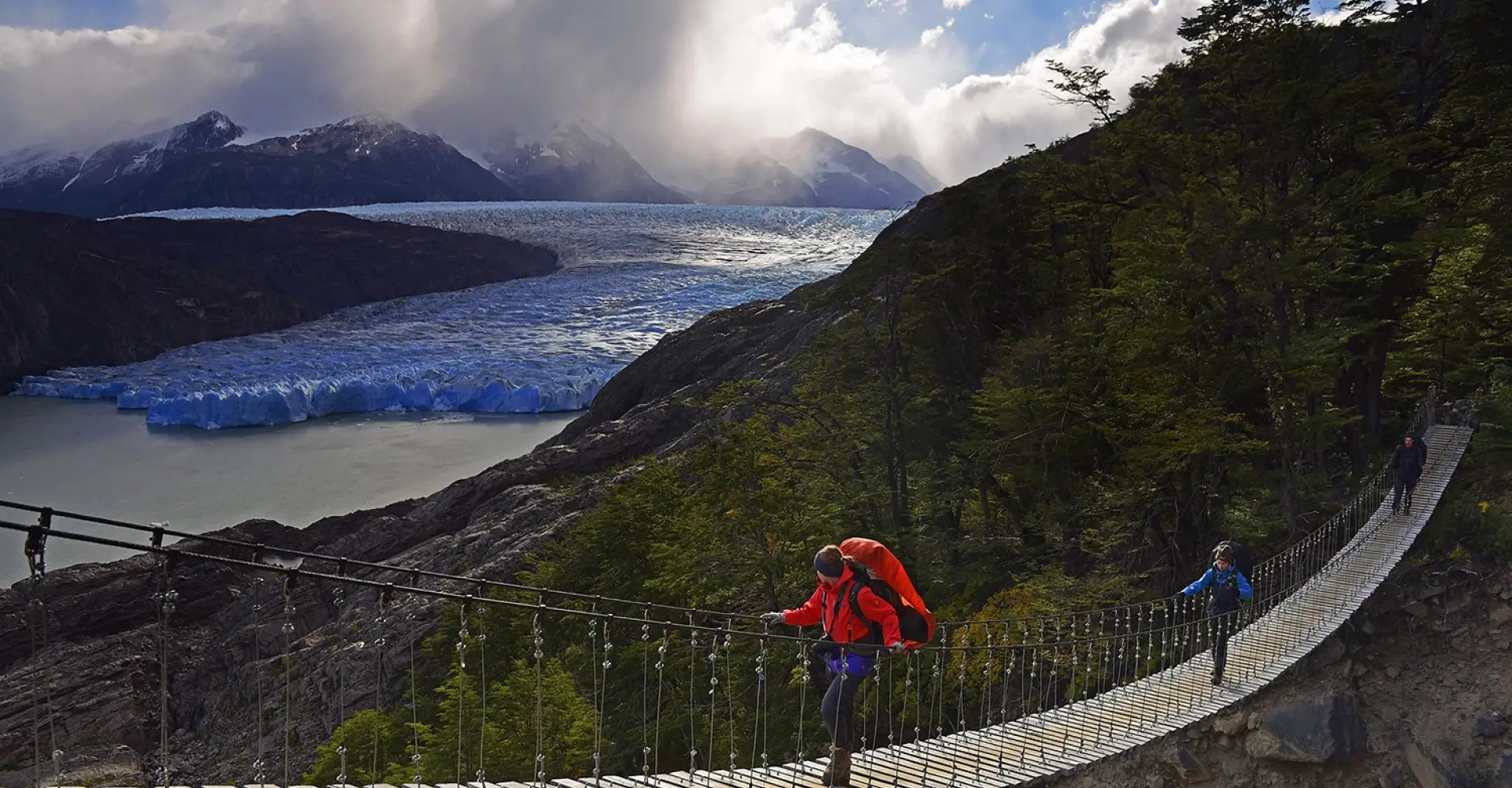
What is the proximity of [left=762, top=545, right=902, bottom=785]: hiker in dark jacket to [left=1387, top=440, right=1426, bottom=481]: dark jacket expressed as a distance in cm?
699

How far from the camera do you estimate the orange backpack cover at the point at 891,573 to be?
4422 mm

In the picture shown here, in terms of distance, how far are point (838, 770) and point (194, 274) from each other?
79.7 m

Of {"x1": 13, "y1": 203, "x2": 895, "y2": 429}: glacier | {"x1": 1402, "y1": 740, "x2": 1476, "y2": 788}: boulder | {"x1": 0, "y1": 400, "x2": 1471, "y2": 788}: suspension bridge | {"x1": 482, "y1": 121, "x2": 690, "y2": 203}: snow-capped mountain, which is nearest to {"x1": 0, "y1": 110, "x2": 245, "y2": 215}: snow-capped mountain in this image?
{"x1": 482, "y1": 121, "x2": 690, "y2": 203}: snow-capped mountain

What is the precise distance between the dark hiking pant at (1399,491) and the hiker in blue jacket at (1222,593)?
3235mm

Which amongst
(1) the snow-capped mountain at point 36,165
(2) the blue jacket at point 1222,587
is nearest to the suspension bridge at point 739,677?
(2) the blue jacket at point 1222,587

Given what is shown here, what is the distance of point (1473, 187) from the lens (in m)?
12.3

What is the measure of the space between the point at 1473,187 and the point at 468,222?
2794 inches

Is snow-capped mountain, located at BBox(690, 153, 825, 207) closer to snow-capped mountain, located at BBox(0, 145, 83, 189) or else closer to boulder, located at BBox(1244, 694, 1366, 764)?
snow-capped mountain, located at BBox(0, 145, 83, 189)

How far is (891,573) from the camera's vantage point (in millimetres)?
4488

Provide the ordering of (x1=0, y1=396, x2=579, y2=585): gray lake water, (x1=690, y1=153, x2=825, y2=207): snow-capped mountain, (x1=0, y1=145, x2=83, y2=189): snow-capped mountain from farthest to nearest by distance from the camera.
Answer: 1. (x1=690, y1=153, x2=825, y2=207): snow-capped mountain
2. (x1=0, y1=145, x2=83, y2=189): snow-capped mountain
3. (x1=0, y1=396, x2=579, y2=585): gray lake water

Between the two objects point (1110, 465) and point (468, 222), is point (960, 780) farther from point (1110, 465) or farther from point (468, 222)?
point (468, 222)

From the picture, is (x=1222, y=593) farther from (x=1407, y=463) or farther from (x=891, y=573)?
(x=1407, y=463)

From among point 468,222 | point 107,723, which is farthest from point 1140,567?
point 468,222

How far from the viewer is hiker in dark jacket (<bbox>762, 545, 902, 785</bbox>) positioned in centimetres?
443
